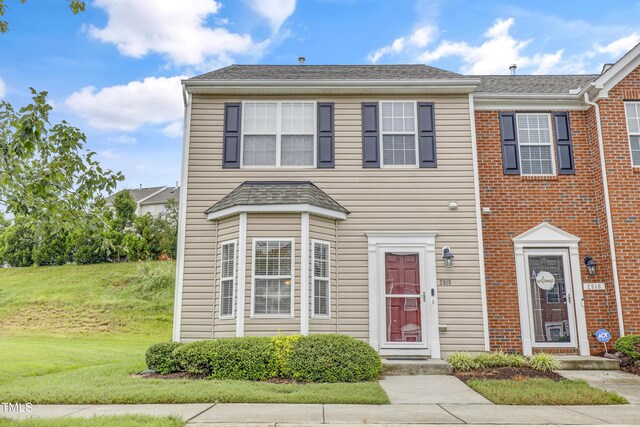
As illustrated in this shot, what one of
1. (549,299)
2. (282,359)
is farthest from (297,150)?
(549,299)

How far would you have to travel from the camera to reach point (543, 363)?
8312 mm

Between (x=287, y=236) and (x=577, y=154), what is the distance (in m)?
6.76

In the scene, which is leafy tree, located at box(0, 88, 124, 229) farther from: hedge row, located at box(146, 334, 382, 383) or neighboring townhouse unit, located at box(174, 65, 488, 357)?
neighboring townhouse unit, located at box(174, 65, 488, 357)

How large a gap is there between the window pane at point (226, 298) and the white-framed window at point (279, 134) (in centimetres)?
262

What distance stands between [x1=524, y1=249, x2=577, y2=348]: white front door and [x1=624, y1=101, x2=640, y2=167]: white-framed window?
251 cm

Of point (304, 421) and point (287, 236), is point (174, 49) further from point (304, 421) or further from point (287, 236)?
point (304, 421)

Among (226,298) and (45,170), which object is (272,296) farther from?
(45,170)

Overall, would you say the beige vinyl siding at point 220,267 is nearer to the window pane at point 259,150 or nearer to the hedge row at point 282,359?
the hedge row at point 282,359

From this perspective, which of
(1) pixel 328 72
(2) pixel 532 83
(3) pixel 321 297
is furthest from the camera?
(2) pixel 532 83

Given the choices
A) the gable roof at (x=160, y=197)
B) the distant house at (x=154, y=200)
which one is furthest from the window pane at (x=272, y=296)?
the gable roof at (x=160, y=197)

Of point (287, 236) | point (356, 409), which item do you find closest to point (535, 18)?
point (287, 236)

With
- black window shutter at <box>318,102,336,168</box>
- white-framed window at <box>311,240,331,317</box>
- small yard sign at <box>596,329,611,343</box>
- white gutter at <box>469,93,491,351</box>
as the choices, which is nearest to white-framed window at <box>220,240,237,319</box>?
white-framed window at <box>311,240,331,317</box>

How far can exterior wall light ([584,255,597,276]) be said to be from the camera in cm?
971

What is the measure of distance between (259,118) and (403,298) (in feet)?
16.3
